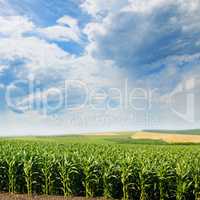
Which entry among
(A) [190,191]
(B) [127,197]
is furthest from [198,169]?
(B) [127,197]

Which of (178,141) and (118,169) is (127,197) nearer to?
(118,169)

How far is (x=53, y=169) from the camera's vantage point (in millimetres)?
17344

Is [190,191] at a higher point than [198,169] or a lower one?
lower

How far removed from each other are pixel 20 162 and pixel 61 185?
253 cm

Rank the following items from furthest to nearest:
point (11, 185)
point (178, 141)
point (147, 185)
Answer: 1. point (178, 141)
2. point (11, 185)
3. point (147, 185)

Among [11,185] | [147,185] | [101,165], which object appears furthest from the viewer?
[11,185]

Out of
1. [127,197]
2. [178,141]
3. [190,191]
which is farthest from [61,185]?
[178,141]

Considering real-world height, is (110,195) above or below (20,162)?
below

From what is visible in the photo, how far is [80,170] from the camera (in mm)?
16828

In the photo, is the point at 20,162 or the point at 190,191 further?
the point at 20,162

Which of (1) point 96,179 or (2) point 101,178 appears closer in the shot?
Answer: (1) point 96,179

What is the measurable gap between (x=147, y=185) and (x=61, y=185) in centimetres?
449

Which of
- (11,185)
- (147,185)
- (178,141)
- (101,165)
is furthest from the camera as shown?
(178,141)

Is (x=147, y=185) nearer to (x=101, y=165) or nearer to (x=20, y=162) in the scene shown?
(x=101, y=165)
